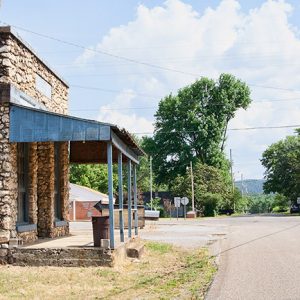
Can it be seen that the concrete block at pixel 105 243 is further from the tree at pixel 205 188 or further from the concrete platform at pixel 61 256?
the tree at pixel 205 188

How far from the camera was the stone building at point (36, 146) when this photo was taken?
12.2m

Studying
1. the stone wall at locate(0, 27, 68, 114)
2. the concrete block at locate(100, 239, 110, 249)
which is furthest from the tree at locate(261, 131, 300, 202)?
the concrete block at locate(100, 239, 110, 249)

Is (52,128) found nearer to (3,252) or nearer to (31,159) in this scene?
(31,159)

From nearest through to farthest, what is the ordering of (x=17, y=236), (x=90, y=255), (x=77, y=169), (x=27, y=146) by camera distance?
(x=90, y=255) → (x=17, y=236) → (x=27, y=146) → (x=77, y=169)

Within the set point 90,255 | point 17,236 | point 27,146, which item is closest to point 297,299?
point 90,255

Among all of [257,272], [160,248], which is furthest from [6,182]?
[160,248]

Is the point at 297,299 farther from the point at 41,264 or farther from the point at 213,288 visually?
the point at 41,264

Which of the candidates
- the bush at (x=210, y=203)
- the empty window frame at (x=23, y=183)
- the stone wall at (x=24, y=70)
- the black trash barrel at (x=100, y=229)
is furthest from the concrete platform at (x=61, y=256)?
the bush at (x=210, y=203)

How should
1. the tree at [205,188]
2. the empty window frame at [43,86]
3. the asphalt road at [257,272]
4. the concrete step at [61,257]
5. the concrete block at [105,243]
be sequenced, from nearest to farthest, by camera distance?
1. the asphalt road at [257,272]
2. the concrete step at [61,257]
3. the concrete block at [105,243]
4. the empty window frame at [43,86]
5. the tree at [205,188]

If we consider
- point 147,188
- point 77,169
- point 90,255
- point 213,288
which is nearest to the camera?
point 213,288

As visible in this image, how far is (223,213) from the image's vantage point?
2687 inches

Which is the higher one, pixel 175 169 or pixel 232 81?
pixel 232 81

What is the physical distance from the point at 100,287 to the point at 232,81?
59.6 m

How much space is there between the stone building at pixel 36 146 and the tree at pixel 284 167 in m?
50.3
